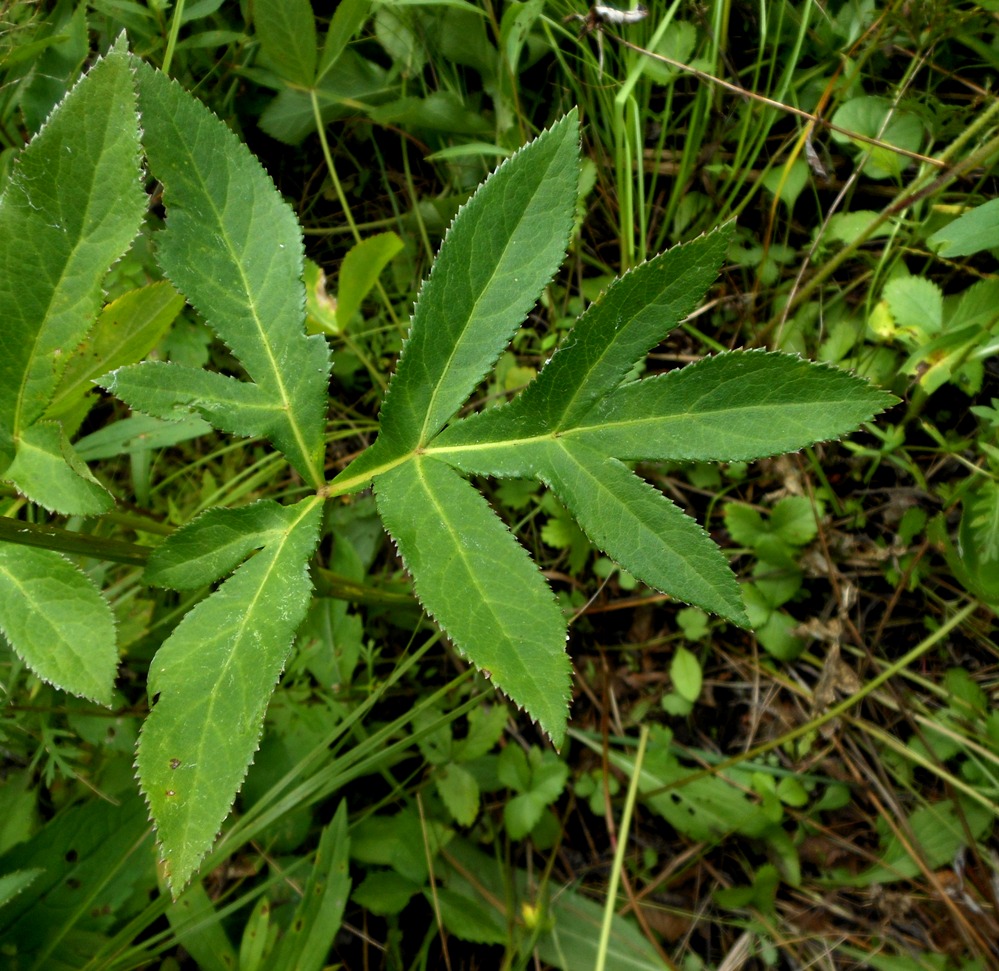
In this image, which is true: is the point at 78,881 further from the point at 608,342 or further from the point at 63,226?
the point at 608,342

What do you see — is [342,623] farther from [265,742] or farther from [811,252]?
[811,252]

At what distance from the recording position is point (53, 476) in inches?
50.9

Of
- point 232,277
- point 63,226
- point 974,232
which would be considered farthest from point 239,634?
point 974,232

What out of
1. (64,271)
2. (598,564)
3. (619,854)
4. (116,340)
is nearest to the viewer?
(64,271)

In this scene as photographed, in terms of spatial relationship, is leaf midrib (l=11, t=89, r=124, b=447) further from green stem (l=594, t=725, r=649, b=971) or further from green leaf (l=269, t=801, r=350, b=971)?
green stem (l=594, t=725, r=649, b=971)

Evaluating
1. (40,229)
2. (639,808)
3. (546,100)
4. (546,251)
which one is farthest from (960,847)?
(40,229)

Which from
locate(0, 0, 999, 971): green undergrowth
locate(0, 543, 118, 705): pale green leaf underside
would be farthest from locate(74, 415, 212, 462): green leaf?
locate(0, 543, 118, 705): pale green leaf underside

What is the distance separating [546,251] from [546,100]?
1525 mm

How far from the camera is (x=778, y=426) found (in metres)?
1.19

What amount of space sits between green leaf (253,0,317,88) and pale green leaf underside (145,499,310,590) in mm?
1549

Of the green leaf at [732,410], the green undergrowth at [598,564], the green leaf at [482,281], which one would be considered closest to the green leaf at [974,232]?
the green undergrowth at [598,564]

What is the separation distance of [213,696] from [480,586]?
17.8 inches

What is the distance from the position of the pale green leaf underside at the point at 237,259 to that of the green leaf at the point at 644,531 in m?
0.47

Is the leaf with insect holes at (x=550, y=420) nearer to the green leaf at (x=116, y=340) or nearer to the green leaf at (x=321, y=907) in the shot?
the green leaf at (x=116, y=340)
